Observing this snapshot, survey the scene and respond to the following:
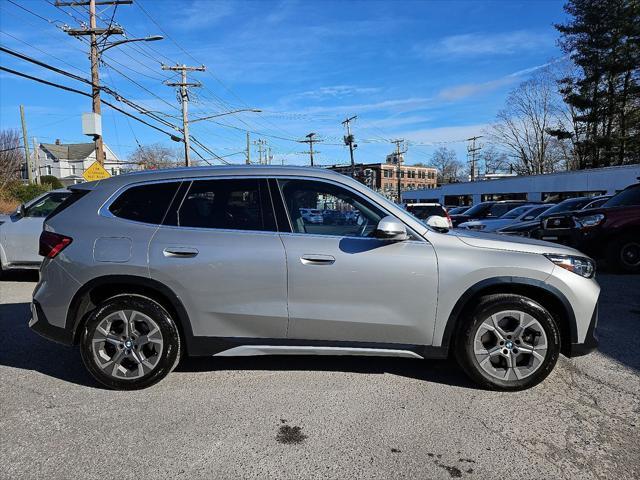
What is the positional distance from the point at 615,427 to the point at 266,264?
2679mm

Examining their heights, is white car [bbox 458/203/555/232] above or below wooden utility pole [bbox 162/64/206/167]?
below

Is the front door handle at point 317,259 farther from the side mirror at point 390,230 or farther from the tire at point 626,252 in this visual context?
the tire at point 626,252

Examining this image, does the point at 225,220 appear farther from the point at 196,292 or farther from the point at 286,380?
the point at 286,380

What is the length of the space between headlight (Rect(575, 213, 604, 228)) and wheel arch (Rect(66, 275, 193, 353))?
804 cm

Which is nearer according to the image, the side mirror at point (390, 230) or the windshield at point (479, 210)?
the side mirror at point (390, 230)

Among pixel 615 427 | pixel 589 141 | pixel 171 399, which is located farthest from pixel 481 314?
pixel 589 141

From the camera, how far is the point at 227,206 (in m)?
3.76

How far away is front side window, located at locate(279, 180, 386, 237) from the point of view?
145 inches

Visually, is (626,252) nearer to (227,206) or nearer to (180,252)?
(227,206)

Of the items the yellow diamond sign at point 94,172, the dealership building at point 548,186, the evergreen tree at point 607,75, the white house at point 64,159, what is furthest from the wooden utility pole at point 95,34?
the white house at point 64,159

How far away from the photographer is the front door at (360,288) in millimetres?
3525

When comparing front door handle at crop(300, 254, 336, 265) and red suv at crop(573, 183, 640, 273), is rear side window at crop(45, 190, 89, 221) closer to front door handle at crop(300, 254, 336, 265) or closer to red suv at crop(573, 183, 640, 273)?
front door handle at crop(300, 254, 336, 265)

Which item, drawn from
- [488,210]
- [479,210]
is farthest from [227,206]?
[488,210]

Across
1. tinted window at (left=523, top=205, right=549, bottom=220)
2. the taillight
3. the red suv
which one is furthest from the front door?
tinted window at (left=523, top=205, right=549, bottom=220)
